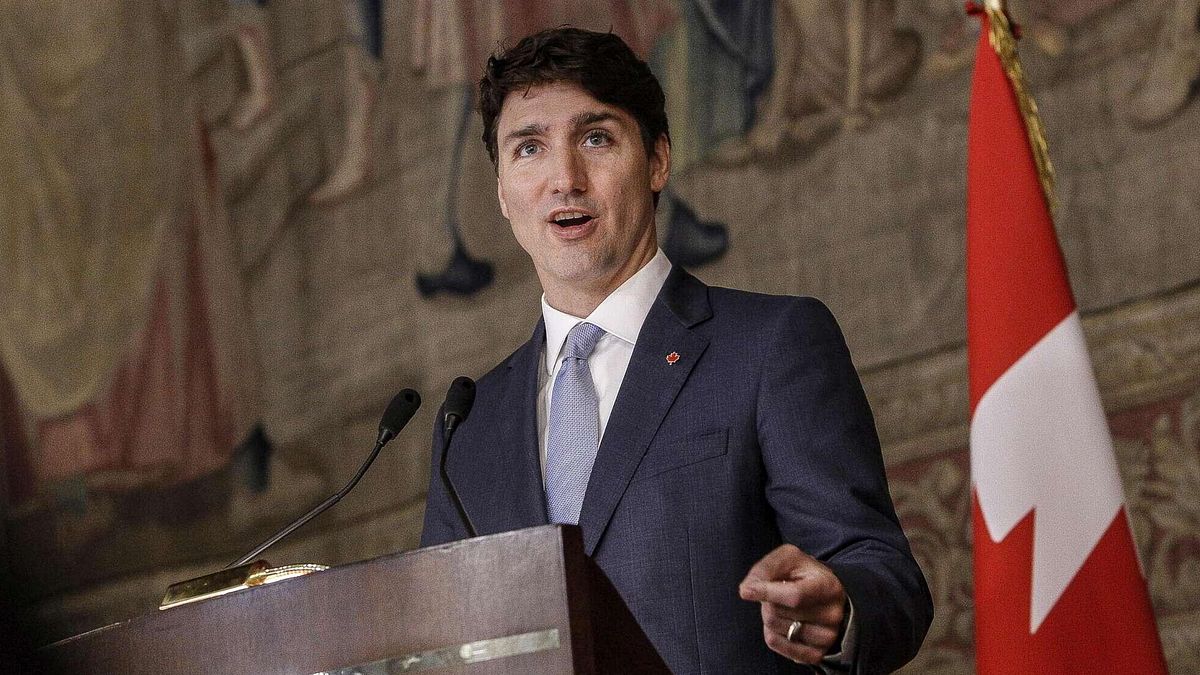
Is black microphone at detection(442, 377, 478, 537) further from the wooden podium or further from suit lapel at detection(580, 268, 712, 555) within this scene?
the wooden podium

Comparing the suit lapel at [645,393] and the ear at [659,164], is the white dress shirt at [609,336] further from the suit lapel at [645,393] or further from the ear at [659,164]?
the ear at [659,164]

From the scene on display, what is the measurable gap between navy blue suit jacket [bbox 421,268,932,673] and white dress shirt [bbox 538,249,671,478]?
84mm

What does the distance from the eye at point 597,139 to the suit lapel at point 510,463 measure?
37 cm

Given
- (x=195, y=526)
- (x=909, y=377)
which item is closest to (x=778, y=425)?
(x=909, y=377)

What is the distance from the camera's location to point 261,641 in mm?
1910

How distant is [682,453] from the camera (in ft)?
8.72

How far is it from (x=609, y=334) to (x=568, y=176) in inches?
12.4

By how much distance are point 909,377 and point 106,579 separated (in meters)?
3.45

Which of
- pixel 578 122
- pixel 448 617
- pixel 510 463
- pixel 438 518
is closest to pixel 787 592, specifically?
pixel 448 617

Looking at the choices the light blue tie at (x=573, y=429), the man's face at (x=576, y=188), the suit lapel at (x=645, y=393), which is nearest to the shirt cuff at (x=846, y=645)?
the suit lapel at (x=645, y=393)

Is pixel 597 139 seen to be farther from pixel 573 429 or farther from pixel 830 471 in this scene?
pixel 830 471

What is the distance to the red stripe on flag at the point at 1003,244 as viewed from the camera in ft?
12.5

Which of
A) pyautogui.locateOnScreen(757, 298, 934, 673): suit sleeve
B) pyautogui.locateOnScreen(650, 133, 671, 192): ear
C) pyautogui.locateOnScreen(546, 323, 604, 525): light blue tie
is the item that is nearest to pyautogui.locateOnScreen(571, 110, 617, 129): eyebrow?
pyautogui.locateOnScreen(650, 133, 671, 192): ear

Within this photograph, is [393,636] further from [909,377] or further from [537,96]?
[909,377]
